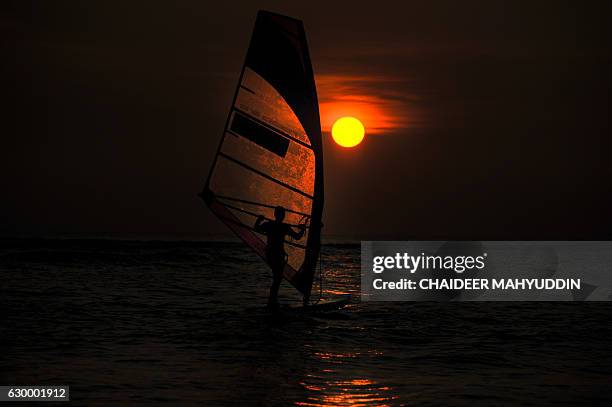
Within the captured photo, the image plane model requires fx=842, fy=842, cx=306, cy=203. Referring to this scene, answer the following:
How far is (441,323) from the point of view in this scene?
51.4 feet

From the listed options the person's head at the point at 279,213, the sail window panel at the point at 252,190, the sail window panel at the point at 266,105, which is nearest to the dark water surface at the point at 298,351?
the person's head at the point at 279,213

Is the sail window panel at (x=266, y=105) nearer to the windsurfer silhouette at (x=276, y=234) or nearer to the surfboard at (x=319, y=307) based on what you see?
the windsurfer silhouette at (x=276, y=234)

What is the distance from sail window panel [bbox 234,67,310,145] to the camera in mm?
14070

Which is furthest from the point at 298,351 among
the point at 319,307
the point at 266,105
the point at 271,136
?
the point at 319,307

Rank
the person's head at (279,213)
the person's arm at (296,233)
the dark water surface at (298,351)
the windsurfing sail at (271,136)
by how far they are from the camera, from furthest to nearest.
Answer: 1. the person's arm at (296,233)
2. the person's head at (279,213)
3. the windsurfing sail at (271,136)
4. the dark water surface at (298,351)

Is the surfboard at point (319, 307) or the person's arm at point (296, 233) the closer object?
the person's arm at point (296, 233)

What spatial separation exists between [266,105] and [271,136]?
0.53 metres

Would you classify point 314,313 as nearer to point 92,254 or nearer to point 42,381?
point 42,381

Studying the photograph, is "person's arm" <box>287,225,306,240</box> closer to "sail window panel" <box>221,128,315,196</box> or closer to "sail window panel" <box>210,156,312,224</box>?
"sail window panel" <box>210,156,312,224</box>

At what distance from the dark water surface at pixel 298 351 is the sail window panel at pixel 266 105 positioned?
3.36 m

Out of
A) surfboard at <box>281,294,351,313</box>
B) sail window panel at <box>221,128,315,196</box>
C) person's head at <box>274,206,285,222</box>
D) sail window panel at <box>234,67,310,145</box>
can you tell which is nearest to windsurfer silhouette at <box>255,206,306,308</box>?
person's head at <box>274,206,285,222</box>

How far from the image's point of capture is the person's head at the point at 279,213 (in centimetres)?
1424

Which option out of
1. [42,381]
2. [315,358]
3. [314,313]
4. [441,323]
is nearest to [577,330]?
[441,323]

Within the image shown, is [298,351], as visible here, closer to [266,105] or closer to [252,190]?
[252,190]
